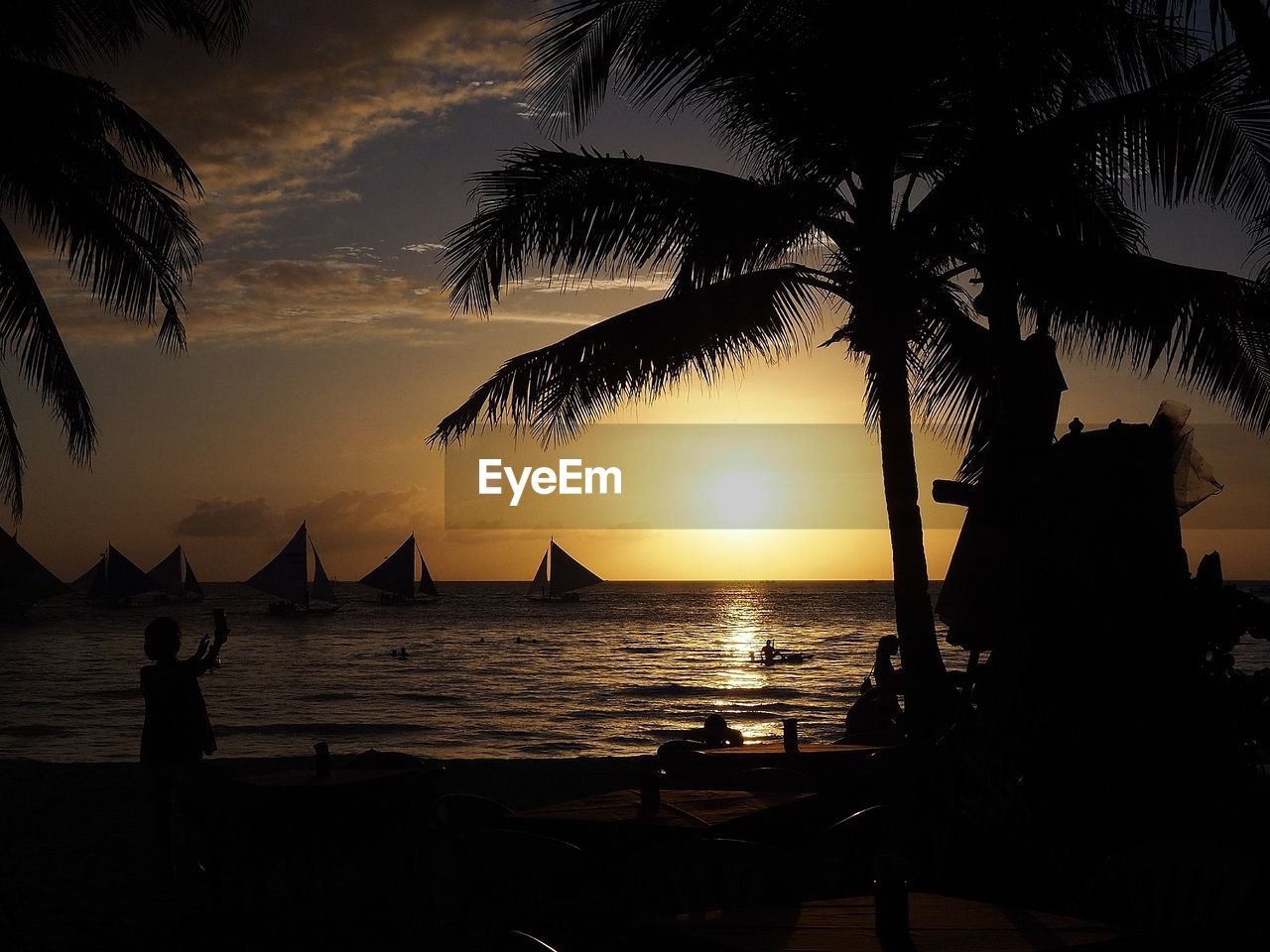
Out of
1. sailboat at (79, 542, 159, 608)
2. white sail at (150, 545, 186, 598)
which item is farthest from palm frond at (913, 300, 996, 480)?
white sail at (150, 545, 186, 598)

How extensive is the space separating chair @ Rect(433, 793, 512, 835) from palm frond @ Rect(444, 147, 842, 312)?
4.65m

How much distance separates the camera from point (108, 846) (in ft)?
29.0

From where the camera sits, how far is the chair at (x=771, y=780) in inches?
245

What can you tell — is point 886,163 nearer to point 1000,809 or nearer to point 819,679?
point 1000,809

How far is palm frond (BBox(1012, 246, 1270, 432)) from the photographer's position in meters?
8.05

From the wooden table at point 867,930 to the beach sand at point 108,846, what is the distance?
3.13m

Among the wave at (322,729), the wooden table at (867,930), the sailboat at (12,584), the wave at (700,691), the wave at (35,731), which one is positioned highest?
the sailboat at (12,584)

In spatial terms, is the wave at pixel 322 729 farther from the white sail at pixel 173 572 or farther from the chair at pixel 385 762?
the white sail at pixel 173 572

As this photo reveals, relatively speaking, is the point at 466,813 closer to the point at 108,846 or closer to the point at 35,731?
the point at 108,846

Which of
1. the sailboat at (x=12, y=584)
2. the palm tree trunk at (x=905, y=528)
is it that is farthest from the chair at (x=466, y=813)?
the palm tree trunk at (x=905, y=528)

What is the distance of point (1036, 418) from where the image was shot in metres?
5.00

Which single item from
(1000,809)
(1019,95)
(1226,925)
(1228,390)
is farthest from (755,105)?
(1226,925)

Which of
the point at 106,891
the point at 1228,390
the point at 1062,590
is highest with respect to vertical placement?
the point at 1228,390

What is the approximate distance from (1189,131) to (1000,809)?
4.80m
